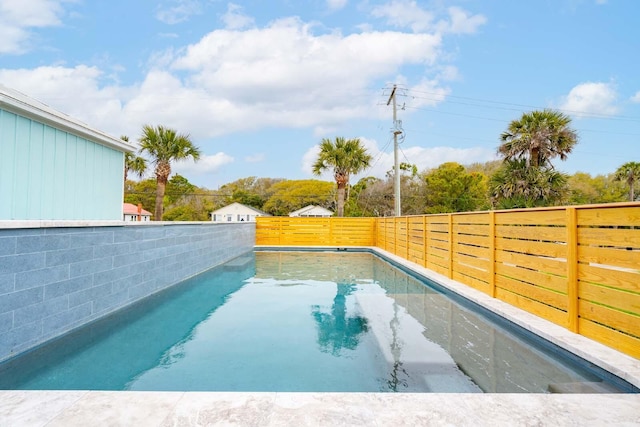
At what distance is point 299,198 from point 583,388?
139 feet

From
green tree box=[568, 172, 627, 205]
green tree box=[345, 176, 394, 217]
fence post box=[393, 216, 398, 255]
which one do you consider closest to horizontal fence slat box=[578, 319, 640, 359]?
fence post box=[393, 216, 398, 255]

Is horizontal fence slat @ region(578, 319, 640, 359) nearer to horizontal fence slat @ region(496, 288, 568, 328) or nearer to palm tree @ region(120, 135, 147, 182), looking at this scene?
horizontal fence slat @ region(496, 288, 568, 328)

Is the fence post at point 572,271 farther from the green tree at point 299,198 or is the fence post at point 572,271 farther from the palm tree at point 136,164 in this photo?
the green tree at point 299,198

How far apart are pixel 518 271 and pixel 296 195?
41.0 metres

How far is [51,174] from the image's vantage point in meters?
5.22

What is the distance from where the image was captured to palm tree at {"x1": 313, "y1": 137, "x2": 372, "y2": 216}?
19.0m

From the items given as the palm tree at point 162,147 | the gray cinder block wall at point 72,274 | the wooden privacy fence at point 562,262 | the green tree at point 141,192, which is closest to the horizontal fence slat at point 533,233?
the wooden privacy fence at point 562,262

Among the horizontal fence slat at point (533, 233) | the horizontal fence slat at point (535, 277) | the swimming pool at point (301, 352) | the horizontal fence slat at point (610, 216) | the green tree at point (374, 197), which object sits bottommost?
the swimming pool at point (301, 352)

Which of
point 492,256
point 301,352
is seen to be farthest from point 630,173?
point 301,352

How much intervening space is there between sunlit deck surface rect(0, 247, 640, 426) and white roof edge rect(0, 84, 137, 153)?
3856 mm

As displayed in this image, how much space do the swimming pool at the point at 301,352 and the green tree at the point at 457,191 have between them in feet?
85.2

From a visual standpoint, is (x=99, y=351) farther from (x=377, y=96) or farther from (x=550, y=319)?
(x=377, y=96)

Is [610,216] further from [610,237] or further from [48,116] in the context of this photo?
[48,116]

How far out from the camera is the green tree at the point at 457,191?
95.2 feet
